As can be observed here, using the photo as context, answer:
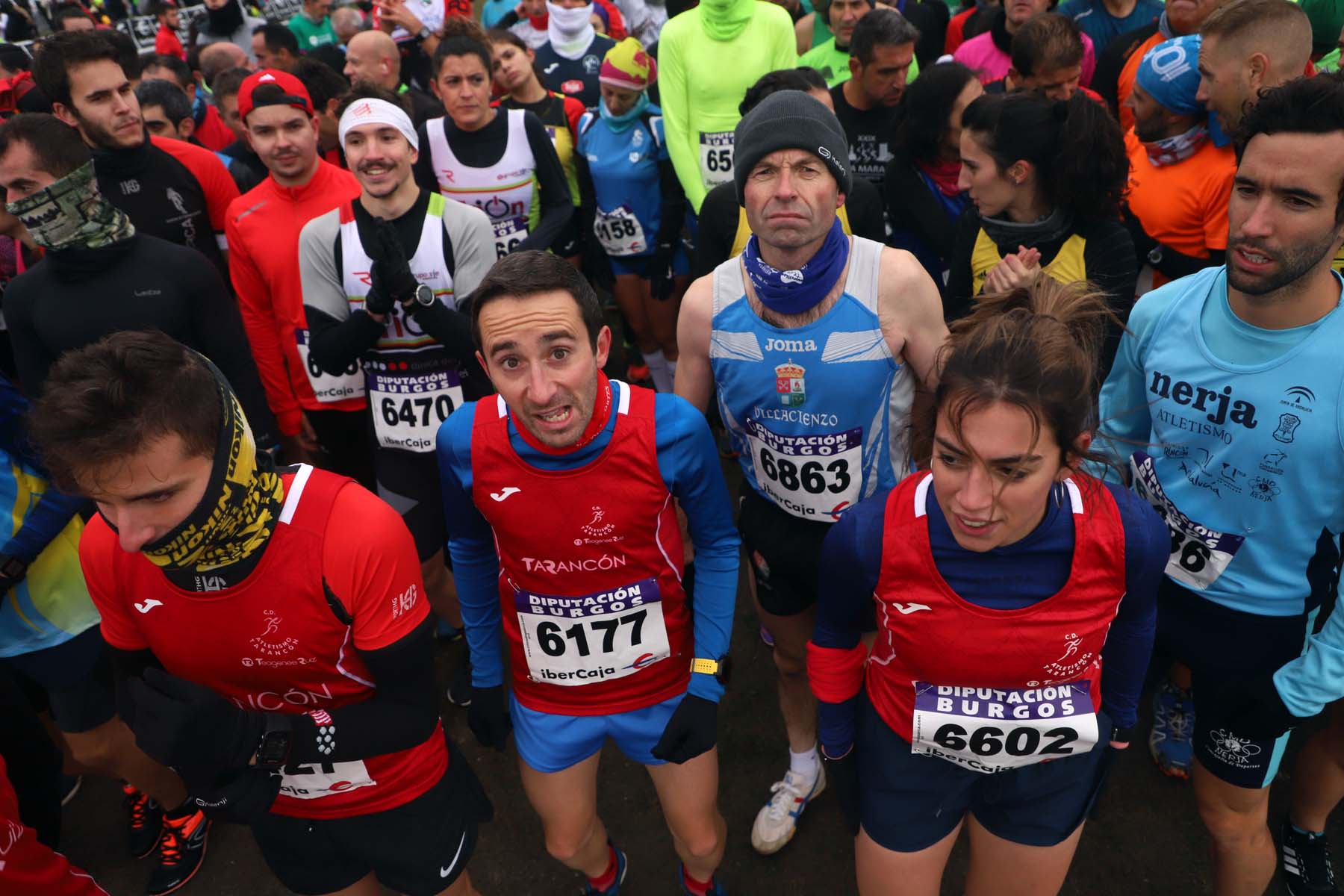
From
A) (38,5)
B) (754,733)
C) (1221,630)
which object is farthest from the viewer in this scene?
(38,5)

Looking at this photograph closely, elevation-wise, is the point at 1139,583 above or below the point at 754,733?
above

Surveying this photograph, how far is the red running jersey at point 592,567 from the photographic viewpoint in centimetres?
269

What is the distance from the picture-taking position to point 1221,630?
2.73m

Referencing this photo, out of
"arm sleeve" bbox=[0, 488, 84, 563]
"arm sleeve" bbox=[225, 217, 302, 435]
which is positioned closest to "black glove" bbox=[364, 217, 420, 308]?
"arm sleeve" bbox=[225, 217, 302, 435]

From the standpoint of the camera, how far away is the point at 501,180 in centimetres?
523

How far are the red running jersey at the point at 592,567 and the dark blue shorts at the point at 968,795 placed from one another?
743 millimetres

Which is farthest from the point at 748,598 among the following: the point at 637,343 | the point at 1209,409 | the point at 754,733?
the point at 1209,409

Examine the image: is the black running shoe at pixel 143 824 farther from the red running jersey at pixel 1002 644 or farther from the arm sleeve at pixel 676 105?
the arm sleeve at pixel 676 105

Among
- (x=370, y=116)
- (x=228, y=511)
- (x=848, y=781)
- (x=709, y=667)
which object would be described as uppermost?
(x=370, y=116)

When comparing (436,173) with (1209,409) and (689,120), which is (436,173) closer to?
(689,120)

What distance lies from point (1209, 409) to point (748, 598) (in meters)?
2.82

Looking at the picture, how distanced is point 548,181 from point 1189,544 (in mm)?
3866

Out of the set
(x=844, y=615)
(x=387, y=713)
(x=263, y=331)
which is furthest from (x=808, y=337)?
(x=263, y=331)

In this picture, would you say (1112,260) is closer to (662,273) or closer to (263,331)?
(662,273)
